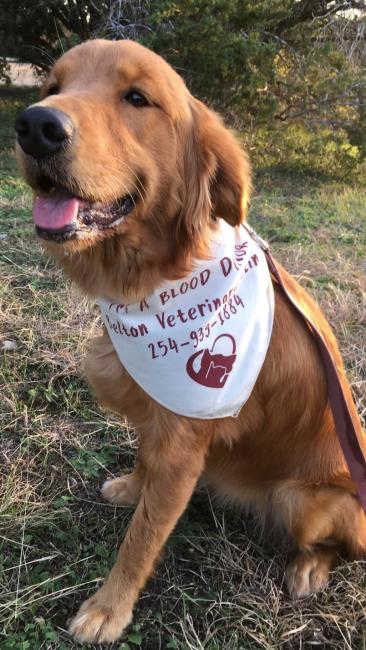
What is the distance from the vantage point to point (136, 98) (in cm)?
193

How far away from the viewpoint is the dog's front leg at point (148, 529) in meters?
2.10

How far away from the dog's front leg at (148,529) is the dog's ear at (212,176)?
0.87 meters

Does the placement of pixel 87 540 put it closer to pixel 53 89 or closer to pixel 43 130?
pixel 43 130

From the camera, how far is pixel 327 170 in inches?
431

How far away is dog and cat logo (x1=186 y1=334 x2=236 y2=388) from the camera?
6.97 ft

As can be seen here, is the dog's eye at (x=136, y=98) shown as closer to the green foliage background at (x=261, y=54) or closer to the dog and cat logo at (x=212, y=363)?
the dog and cat logo at (x=212, y=363)

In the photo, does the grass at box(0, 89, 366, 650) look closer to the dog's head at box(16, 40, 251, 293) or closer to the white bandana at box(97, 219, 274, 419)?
the white bandana at box(97, 219, 274, 419)

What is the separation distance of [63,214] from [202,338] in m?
0.73

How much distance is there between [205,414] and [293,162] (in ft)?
33.6

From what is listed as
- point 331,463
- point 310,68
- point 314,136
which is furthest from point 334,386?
point 314,136

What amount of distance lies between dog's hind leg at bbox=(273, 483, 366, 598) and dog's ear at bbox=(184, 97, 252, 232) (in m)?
1.23

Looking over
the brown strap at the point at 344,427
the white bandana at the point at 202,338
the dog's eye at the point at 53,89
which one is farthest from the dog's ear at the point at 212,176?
the brown strap at the point at 344,427

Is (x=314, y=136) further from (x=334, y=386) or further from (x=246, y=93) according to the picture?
(x=334, y=386)

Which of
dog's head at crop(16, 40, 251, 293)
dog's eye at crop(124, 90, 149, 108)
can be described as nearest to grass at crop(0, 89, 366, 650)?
dog's head at crop(16, 40, 251, 293)
